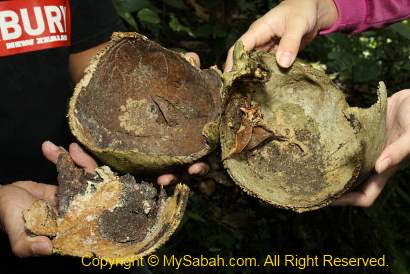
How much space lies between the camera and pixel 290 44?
2197mm

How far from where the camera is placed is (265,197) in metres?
2.10

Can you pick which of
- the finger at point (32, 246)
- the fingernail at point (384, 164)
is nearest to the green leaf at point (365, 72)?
the fingernail at point (384, 164)

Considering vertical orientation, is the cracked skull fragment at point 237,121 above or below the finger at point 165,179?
above

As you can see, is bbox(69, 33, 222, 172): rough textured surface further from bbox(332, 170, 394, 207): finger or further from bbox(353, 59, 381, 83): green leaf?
bbox(353, 59, 381, 83): green leaf

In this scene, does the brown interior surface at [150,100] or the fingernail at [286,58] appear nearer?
the fingernail at [286,58]

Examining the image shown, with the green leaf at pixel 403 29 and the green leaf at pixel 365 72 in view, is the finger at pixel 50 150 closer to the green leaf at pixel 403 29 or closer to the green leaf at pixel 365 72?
the green leaf at pixel 403 29

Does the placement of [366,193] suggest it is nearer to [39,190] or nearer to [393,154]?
[393,154]

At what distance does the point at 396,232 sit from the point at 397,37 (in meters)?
1.98

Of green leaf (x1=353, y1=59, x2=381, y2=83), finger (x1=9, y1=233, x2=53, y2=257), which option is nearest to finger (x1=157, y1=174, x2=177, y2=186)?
finger (x1=9, y1=233, x2=53, y2=257)

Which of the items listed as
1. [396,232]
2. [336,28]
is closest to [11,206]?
[336,28]

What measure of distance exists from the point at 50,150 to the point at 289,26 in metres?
1.41

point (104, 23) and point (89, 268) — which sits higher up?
point (104, 23)

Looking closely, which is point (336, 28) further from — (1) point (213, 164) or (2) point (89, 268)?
(2) point (89, 268)

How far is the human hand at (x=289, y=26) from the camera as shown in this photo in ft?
7.25
